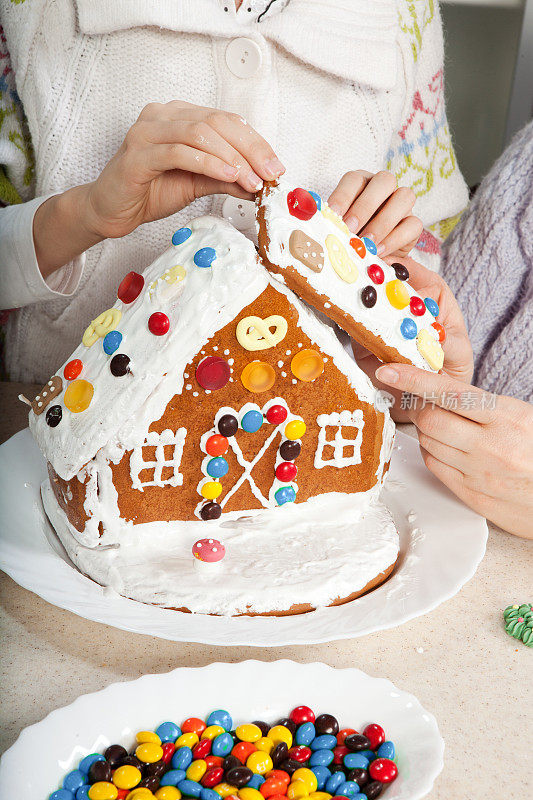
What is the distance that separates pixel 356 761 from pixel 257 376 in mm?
331

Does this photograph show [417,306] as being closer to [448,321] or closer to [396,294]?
[396,294]

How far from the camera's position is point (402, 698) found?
1.87 ft

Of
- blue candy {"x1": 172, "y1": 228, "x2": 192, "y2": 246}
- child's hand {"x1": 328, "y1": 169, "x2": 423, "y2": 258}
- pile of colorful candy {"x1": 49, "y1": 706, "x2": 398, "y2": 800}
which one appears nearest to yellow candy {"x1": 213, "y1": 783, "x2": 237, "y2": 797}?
pile of colorful candy {"x1": 49, "y1": 706, "x2": 398, "y2": 800}

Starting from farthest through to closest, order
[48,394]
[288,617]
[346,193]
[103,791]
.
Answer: [346,193]
[48,394]
[288,617]
[103,791]

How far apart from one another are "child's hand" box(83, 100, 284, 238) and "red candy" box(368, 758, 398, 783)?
49cm

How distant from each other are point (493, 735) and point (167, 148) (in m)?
0.59

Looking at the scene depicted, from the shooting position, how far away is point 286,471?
73 centimetres

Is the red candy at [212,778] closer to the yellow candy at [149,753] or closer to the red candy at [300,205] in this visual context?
the yellow candy at [149,753]

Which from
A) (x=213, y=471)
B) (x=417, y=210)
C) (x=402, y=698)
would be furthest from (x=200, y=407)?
(x=417, y=210)

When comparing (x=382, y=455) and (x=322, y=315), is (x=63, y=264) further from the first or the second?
(x=382, y=455)

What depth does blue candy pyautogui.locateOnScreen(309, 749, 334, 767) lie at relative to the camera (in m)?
0.55

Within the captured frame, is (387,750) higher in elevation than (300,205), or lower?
lower

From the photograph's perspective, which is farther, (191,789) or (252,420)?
(252,420)

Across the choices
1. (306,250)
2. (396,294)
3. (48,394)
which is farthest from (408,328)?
(48,394)
